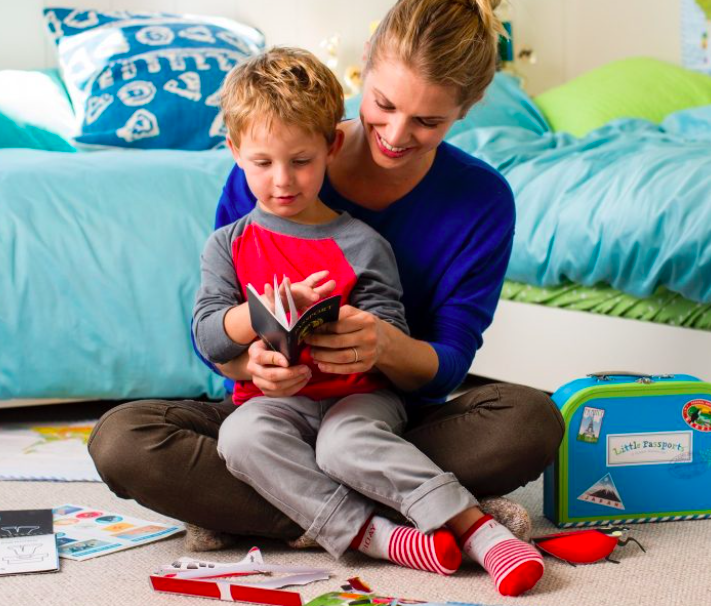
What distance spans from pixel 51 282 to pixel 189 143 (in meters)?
0.83

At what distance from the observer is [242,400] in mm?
1579

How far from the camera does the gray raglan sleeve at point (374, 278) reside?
150cm

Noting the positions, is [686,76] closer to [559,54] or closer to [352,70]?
[559,54]

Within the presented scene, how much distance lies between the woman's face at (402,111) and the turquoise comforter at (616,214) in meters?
0.73

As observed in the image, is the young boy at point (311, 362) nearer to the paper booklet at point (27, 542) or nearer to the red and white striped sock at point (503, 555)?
the red and white striped sock at point (503, 555)

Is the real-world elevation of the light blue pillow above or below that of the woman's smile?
below

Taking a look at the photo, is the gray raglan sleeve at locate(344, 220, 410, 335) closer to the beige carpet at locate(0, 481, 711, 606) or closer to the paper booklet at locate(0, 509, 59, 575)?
the beige carpet at locate(0, 481, 711, 606)

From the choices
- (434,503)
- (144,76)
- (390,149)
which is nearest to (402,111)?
(390,149)

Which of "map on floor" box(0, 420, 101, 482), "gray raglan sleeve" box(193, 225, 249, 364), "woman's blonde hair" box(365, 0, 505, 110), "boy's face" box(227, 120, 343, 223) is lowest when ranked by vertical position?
"map on floor" box(0, 420, 101, 482)

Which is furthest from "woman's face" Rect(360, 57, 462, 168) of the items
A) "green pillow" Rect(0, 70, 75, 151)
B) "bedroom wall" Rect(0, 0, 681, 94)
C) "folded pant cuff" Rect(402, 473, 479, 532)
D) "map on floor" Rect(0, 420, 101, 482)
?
"bedroom wall" Rect(0, 0, 681, 94)

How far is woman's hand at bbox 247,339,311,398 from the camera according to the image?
138 cm

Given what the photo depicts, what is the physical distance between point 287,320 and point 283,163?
0.24 m

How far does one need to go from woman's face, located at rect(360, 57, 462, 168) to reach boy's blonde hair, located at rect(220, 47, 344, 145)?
0.06m

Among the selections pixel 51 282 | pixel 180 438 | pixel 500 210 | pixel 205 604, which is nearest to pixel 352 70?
pixel 51 282
